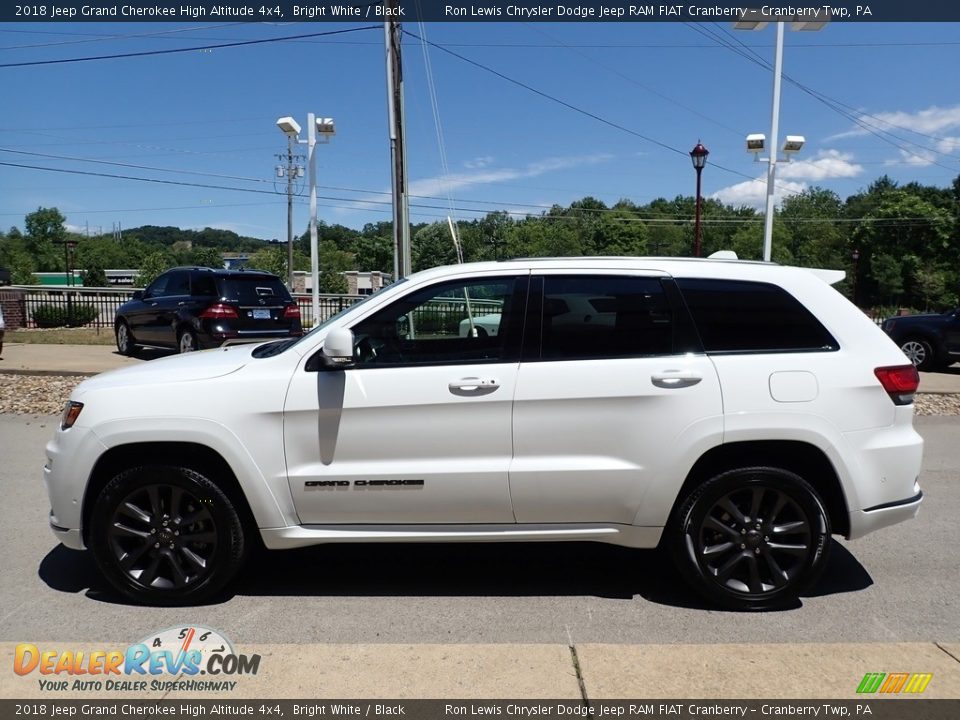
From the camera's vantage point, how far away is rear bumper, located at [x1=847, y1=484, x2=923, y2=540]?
369cm

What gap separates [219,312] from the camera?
1229cm

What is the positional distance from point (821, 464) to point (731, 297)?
100 centimetres

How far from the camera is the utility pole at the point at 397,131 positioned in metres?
15.3

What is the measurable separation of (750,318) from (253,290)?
10.5 m

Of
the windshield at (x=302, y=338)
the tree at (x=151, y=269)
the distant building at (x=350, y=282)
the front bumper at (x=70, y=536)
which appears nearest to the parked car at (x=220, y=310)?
the windshield at (x=302, y=338)

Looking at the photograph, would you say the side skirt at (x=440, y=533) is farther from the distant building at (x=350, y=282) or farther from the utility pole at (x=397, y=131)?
the distant building at (x=350, y=282)

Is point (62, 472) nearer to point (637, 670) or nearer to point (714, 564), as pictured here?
point (637, 670)

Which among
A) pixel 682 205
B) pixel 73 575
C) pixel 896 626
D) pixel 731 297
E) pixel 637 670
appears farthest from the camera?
pixel 682 205

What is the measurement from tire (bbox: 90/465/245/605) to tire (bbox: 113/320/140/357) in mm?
11961

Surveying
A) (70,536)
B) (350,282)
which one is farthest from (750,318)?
(350,282)

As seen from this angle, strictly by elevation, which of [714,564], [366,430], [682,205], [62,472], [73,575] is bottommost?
[73,575]

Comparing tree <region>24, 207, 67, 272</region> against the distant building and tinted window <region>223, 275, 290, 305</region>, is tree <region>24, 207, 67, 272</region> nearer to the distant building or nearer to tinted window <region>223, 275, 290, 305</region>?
the distant building

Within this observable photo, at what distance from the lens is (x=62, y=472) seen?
12.1 feet

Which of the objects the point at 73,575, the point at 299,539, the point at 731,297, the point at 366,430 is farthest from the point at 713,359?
the point at 73,575
